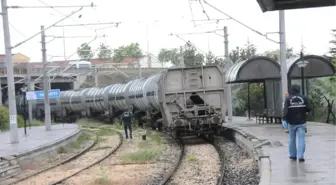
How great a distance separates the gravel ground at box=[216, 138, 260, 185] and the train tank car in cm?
197

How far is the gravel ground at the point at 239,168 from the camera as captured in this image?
476 inches

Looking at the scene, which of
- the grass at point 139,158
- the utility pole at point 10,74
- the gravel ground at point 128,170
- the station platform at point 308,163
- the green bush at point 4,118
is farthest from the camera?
the green bush at point 4,118

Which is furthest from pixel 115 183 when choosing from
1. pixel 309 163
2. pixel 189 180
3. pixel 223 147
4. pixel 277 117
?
pixel 277 117

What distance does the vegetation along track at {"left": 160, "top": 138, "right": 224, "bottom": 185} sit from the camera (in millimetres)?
12664

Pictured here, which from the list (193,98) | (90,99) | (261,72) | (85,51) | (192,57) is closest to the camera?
(193,98)

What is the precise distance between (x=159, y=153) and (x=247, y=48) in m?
41.3

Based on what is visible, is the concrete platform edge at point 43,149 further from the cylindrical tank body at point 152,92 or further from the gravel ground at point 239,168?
the gravel ground at point 239,168

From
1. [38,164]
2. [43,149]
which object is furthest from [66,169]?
[43,149]

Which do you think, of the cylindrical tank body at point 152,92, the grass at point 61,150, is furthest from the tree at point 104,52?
the grass at point 61,150

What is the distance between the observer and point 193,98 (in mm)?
21844

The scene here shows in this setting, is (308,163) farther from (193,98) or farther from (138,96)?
(138,96)

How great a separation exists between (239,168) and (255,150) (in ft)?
3.37

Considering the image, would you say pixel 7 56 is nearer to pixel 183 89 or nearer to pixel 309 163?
pixel 183 89

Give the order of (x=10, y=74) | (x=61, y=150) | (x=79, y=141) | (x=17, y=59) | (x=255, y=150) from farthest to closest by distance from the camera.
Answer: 1. (x=17, y=59)
2. (x=79, y=141)
3. (x=10, y=74)
4. (x=61, y=150)
5. (x=255, y=150)
